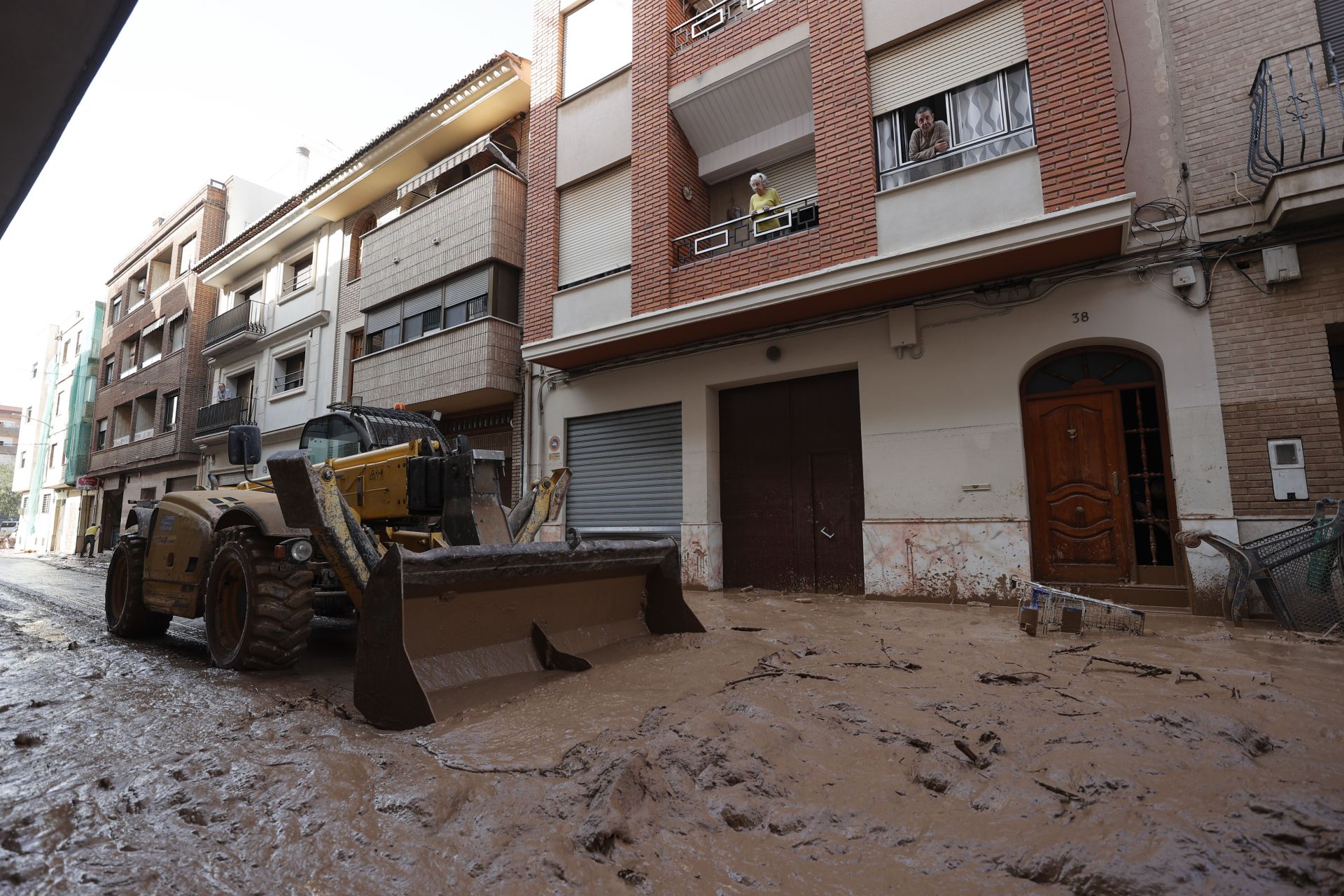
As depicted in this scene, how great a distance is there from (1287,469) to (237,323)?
23.7m

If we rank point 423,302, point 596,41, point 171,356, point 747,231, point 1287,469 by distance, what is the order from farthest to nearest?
point 171,356, point 423,302, point 596,41, point 747,231, point 1287,469

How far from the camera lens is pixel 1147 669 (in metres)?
3.73

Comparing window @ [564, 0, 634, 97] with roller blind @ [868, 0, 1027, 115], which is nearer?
roller blind @ [868, 0, 1027, 115]

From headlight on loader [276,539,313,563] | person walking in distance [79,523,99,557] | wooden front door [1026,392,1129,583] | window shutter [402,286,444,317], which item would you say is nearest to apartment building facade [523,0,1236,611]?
wooden front door [1026,392,1129,583]

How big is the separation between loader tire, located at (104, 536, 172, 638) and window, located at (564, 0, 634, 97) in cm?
975

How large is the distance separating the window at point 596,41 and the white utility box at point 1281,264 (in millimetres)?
9274

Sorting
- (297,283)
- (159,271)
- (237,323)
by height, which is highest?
(159,271)

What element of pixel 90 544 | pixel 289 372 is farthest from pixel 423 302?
pixel 90 544

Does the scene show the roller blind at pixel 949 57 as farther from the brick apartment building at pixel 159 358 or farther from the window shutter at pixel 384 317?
the brick apartment building at pixel 159 358

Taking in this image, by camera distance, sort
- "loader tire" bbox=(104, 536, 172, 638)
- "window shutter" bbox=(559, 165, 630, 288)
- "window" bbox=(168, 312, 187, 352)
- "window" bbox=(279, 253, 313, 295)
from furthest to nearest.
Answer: "window" bbox=(168, 312, 187, 352) → "window" bbox=(279, 253, 313, 295) → "window shutter" bbox=(559, 165, 630, 288) → "loader tire" bbox=(104, 536, 172, 638)

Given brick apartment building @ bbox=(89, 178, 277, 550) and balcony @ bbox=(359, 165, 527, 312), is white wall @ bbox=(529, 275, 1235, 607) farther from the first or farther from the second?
brick apartment building @ bbox=(89, 178, 277, 550)

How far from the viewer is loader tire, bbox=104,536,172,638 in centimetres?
585

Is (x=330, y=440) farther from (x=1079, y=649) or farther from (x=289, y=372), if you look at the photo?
(x=289, y=372)

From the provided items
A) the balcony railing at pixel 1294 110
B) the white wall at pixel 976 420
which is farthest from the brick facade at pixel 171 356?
the balcony railing at pixel 1294 110
